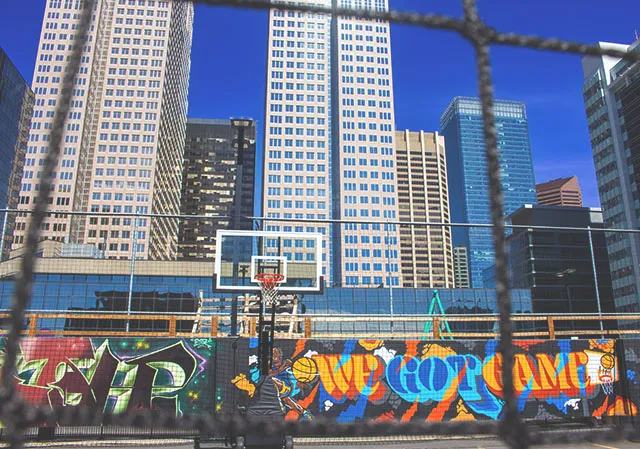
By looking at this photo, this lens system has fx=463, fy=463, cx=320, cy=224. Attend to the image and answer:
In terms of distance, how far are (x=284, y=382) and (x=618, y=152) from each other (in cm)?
7669

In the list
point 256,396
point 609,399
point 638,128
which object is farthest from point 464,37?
point 638,128

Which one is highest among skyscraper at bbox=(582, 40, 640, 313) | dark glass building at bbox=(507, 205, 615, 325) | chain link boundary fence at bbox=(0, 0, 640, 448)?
skyscraper at bbox=(582, 40, 640, 313)

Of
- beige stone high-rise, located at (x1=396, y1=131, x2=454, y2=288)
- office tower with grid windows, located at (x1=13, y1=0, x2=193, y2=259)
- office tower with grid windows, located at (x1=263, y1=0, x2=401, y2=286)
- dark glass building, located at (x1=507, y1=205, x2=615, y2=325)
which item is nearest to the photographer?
dark glass building, located at (x1=507, y1=205, x2=615, y2=325)

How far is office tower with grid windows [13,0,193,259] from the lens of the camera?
8812 centimetres

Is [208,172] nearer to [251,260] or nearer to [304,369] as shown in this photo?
[251,260]

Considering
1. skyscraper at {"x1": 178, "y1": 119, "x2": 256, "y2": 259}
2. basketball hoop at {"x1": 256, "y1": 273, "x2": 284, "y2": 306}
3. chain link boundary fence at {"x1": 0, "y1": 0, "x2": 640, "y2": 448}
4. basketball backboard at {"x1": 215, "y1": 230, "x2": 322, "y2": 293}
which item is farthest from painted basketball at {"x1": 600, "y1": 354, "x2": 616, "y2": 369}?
skyscraper at {"x1": 178, "y1": 119, "x2": 256, "y2": 259}

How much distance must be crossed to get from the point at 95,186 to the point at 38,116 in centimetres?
1793

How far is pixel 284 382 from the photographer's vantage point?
10648mm

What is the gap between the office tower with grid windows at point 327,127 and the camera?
313ft

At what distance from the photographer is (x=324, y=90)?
340 feet

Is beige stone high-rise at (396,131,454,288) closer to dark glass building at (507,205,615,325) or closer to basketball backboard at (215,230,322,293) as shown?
dark glass building at (507,205,615,325)

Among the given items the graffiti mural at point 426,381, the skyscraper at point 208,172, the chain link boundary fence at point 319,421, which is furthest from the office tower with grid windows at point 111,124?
the chain link boundary fence at point 319,421

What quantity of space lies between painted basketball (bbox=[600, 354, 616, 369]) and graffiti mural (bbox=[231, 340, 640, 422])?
0.25 meters

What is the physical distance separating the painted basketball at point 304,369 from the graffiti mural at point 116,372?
1.99m
